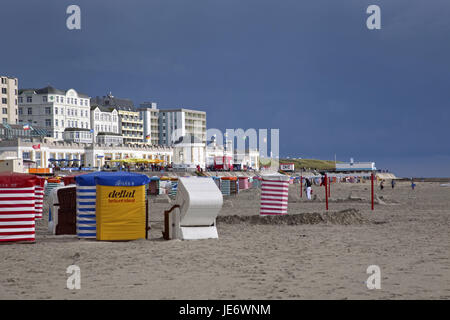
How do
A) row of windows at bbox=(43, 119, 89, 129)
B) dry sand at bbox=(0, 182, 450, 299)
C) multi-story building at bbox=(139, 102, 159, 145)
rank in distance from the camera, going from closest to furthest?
dry sand at bbox=(0, 182, 450, 299), row of windows at bbox=(43, 119, 89, 129), multi-story building at bbox=(139, 102, 159, 145)

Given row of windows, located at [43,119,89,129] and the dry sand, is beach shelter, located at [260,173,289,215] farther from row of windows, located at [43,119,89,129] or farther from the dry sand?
row of windows, located at [43,119,89,129]

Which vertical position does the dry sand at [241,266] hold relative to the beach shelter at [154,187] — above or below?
above

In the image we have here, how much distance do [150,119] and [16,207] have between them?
154 metres

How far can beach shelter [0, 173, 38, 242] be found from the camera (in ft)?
43.2

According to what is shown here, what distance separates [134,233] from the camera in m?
14.1

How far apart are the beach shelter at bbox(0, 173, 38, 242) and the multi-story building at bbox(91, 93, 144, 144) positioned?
131 m

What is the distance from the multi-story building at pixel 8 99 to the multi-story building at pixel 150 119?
49560mm

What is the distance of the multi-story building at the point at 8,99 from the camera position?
112750 millimetres

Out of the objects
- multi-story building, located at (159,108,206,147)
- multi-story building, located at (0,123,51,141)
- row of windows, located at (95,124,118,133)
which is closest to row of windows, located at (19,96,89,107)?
row of windows, located at (95,124,118,133)

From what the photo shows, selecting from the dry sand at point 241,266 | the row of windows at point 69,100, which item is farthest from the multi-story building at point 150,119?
the dry sand at point 241,266

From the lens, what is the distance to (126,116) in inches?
5871

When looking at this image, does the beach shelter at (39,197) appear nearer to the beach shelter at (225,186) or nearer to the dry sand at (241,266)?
the dry sand at (241,266)

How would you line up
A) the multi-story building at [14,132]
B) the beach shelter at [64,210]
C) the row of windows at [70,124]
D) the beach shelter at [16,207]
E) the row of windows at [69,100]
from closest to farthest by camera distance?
Result: the beach shelter at [16,207] < the beach shelter at [64,210] < the multi-story building at [14,132] < the row of windows at [70,124] < the row of windows at [69,100]
